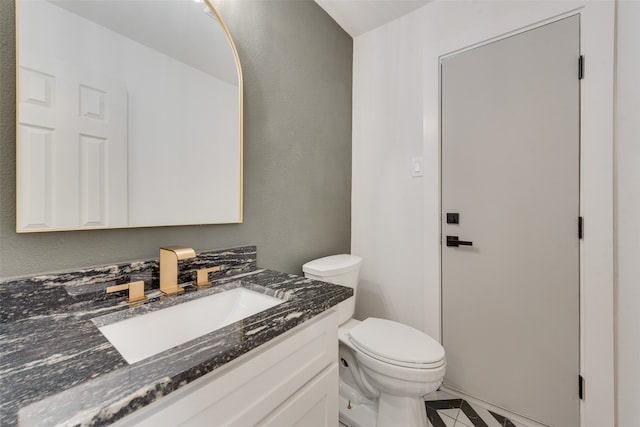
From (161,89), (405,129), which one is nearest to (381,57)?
(405,129)

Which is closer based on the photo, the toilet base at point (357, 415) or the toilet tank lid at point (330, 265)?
the toilet base at point (357, 415)

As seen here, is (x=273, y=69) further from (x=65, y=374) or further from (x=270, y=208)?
(x=65, y=374)

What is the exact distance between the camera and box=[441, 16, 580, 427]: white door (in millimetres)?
1296

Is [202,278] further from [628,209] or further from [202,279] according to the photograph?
[628,209]

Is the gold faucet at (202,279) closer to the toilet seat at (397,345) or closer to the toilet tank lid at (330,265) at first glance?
the toilet tank lid at (330,265)

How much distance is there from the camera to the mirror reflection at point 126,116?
2.35 feet

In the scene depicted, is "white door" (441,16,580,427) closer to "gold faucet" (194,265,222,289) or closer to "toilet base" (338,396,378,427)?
"toilet base" (338,396,378,427)

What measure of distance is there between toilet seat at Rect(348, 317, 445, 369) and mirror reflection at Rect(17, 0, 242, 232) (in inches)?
33.1

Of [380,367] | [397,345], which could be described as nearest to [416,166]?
[397,345]

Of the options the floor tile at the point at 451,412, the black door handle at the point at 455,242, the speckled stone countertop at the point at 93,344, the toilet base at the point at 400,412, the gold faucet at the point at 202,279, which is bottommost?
the floor tile at the point at 451,412

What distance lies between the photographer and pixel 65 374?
0.47 meters

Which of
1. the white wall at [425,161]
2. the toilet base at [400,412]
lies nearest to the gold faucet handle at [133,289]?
the toilet base at [400,412]

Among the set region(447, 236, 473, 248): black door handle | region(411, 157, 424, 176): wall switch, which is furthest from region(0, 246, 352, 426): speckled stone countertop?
region(411, 157, 424, 176): wall switch

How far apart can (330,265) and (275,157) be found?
664 mm
